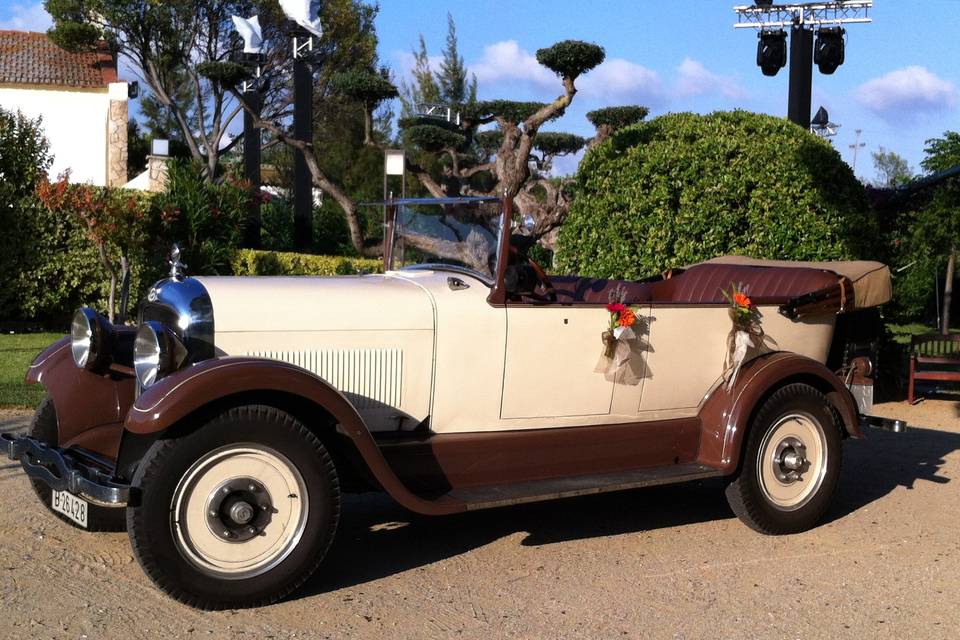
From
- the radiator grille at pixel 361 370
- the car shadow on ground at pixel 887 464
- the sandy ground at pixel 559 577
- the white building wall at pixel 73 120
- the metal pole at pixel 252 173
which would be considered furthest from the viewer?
the white building wall at pixel 73 120

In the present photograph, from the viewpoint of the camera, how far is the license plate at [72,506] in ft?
13.9

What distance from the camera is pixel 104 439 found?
16.2 feet

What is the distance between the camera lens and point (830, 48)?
18.2 metres

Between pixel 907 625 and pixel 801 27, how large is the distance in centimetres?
1335

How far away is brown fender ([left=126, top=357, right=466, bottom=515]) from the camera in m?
3.84

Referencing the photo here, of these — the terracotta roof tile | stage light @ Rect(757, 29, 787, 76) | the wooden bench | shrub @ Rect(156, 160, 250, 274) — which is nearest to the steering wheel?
the wooden bench

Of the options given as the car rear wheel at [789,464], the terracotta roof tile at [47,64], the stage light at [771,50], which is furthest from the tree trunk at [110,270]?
the terracotta roof tile at [47,64]

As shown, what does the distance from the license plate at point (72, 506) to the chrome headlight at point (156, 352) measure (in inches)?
21.7

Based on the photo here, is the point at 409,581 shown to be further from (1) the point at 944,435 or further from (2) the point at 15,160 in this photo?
(2) the point at 15,160

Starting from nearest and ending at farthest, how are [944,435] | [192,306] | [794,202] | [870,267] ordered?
1. [192,306]
2. [870,267]
3. [944,435]
4. [794,202]

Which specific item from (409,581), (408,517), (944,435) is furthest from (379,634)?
(944,435)

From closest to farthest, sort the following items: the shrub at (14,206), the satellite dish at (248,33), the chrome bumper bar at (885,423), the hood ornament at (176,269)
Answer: the hood ornament at (176,269), the chrome bumper bar at (885,423), the shrub at (14,206), the satellite dish at (248,33)

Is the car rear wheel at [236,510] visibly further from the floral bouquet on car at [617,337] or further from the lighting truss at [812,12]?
the lighting truss at [812,12]

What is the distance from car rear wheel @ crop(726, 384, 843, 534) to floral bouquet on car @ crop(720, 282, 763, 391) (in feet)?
0.82
